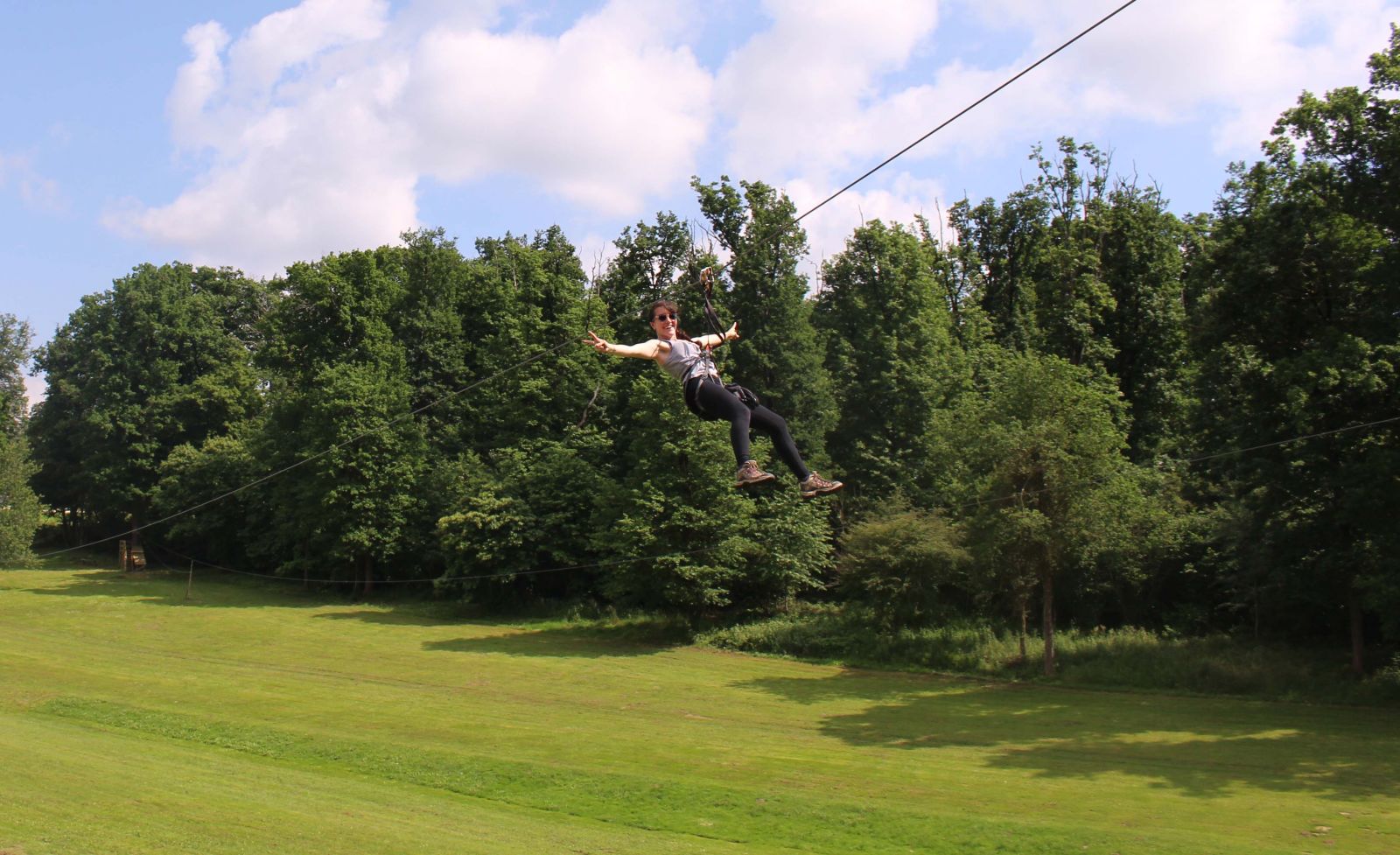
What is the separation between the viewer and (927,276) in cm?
5088

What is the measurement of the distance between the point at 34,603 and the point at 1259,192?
168ft

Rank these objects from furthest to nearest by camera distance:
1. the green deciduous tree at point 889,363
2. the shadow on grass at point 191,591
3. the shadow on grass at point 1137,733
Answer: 1. the shadow on grass at point 191,591
2. the green deciduous tree at point 889,363
3. the shadow on grass at point 1137,733

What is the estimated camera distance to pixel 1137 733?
25.2m

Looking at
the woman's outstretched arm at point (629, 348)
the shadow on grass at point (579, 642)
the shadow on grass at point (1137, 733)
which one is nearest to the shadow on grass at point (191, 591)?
the shadow on grass at point (579, 642)

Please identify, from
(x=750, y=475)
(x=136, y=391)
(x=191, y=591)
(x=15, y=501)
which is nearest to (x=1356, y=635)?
(x=750, y=475)

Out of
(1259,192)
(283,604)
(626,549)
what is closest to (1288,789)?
(1259,192)

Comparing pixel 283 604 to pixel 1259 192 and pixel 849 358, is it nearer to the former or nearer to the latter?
pixel 849 358

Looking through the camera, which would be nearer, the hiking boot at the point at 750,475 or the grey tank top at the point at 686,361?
the hiking boot at the point at 750,475

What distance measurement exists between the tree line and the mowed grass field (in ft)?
16.0

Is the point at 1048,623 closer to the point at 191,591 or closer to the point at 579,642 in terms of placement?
the point at 579,642

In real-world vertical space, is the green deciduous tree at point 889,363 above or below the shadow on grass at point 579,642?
above

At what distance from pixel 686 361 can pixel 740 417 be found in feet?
2.71

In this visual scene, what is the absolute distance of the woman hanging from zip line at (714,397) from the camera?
32.5ft

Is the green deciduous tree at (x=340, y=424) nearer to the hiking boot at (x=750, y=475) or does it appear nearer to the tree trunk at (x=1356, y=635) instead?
the tree trunk at (x=1356, y=635)
